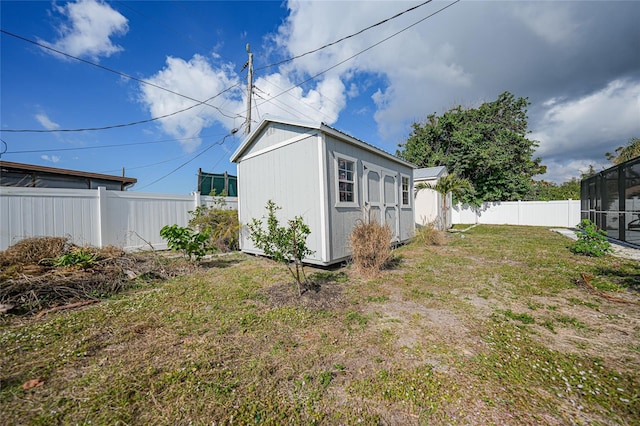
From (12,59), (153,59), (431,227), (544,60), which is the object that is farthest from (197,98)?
(544,60)

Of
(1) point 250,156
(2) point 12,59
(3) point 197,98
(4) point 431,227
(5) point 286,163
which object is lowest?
(4) point 431,227

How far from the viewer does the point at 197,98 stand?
32.8 ft

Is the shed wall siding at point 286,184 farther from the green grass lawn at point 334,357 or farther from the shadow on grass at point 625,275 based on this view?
the shadow on grass at point 625,275

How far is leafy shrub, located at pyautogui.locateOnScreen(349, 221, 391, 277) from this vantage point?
4.95 meters

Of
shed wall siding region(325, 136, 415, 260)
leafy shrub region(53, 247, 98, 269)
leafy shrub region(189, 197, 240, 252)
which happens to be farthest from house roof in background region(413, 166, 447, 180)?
leafy shrub region(53, 247, 98, 269)

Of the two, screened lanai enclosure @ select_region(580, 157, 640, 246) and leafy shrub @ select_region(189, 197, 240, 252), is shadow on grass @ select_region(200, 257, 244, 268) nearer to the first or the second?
leafy shrub @ select_region(189, 197, 240, 252)

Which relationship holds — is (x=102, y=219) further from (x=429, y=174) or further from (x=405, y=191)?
(x=429, y=174)

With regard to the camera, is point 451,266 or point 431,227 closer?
point 451,266

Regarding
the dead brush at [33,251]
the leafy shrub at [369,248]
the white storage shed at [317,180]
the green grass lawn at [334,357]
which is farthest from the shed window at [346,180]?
the dead brush at [33,251]

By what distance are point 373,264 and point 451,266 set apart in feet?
6.76

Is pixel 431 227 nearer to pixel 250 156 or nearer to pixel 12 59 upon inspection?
pixel 250 156

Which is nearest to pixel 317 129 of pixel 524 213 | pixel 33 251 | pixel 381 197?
pixel 381 197

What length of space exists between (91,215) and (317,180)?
6.20m

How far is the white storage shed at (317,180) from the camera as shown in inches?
210
